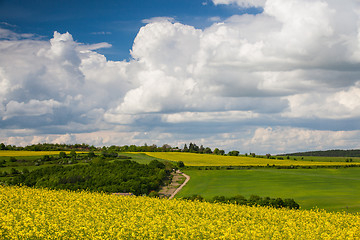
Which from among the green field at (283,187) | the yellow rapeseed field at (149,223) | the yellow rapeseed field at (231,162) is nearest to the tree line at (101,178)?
the green field at (283,187)

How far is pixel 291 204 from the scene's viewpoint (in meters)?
38.8

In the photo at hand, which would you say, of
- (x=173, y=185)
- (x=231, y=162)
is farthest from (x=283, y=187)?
(x=231, y=162)

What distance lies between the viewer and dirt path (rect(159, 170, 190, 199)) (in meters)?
58.8

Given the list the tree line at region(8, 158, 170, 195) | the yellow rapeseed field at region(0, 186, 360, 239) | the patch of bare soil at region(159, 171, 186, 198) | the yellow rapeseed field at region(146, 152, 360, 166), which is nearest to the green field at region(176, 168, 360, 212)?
the patch of bare soil at region(159, 171, 186, 198)

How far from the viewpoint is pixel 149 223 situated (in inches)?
653

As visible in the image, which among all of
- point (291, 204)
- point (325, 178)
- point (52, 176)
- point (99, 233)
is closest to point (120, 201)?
point (99, 233)

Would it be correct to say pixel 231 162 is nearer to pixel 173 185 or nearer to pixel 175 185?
pixel 175 185

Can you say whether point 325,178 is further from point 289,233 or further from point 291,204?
point 289,233

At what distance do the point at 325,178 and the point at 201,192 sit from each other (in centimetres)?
3064

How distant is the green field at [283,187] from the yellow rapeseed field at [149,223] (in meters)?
23.4

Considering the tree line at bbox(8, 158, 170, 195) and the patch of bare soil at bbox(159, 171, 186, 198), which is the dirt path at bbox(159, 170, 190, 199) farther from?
the tree line at bbox(8, 158, 170, 195)

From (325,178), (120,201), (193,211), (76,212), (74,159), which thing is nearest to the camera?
(76,212)

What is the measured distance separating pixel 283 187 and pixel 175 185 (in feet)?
64.4

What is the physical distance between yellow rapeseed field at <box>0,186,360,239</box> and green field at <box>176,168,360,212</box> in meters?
23.4
